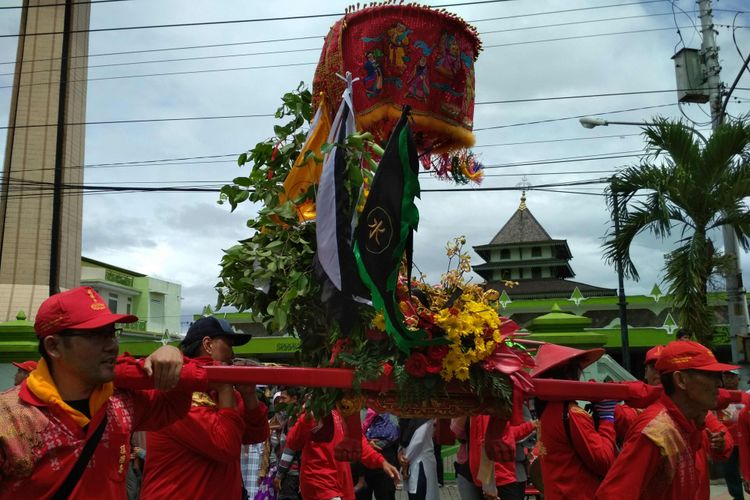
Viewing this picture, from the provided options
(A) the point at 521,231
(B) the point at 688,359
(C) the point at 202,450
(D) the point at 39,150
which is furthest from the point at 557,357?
(A) the point at 521,231

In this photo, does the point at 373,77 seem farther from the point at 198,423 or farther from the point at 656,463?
the point at 656,463

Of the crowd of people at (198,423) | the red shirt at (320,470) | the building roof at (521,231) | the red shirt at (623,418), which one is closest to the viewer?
the crowd of people at (198,423)

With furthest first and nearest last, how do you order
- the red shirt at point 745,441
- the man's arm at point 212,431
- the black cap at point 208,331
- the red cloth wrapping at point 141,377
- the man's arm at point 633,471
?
the red shirt at point 745,441
the black cap at point 208,331
the man's arm at point 212,431
the man's arm at point 633,471
the red cloth wrapping at point 141,377

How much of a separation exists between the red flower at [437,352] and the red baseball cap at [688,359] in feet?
3.83

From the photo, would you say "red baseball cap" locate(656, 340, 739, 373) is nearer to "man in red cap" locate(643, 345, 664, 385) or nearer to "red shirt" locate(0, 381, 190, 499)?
"man in red cap" locate(643, 345, 664, 385)

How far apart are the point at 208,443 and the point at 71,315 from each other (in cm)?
125

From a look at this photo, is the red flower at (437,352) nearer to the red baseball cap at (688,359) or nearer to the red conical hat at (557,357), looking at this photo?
the red conical hat at (557,357)

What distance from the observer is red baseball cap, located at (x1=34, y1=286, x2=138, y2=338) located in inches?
111

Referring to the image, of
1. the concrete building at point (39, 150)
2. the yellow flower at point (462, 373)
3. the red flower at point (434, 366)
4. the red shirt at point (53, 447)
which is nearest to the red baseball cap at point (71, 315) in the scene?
the red shirt at point (53, 447)

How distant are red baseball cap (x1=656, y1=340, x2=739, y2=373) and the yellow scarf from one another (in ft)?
9.04

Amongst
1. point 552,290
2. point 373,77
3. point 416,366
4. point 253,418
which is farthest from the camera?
point 552,290

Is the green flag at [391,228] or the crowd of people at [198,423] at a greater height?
the green flag at [391,228]

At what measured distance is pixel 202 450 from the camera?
3.81 metres

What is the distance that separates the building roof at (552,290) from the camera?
115 ft
